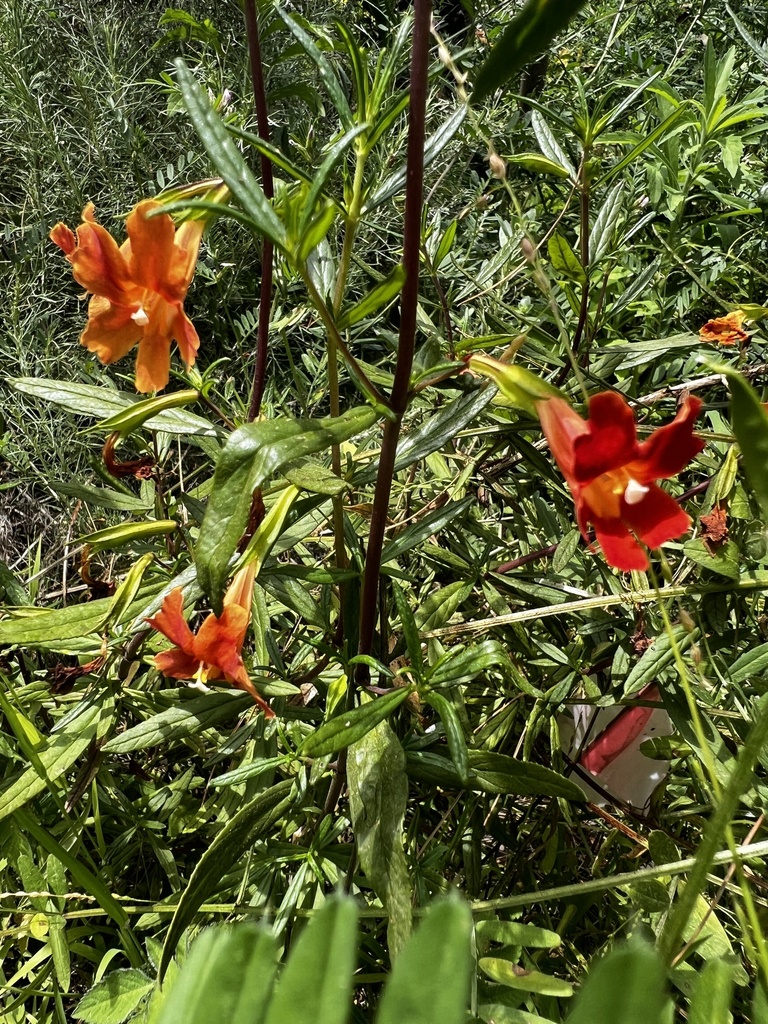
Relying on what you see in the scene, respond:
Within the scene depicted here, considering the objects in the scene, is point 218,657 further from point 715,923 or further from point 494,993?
point 715,923

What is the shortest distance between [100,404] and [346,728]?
50 cm

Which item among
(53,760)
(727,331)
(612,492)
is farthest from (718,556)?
(53,760)

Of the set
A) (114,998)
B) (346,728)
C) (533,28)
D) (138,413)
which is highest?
(533,28)

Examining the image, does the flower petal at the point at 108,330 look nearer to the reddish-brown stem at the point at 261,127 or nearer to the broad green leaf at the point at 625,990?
the reddish-brown stem at the point at 261,127

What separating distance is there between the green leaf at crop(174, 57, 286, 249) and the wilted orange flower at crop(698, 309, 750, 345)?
2.18 ft

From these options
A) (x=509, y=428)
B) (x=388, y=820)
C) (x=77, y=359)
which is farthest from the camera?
(x=77, y=359)

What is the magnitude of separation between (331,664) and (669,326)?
103 centimetres

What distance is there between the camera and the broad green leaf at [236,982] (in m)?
0.24

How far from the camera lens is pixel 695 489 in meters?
0.86

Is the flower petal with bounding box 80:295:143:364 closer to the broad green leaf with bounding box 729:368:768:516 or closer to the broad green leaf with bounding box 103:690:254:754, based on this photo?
the broad green leaf with bounding box 103:690:254:754

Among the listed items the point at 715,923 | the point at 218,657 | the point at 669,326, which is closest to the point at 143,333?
the point at 218,657

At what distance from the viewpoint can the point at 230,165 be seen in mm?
465

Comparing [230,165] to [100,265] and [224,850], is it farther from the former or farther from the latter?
[224,850]

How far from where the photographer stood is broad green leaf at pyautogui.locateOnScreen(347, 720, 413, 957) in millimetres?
553
